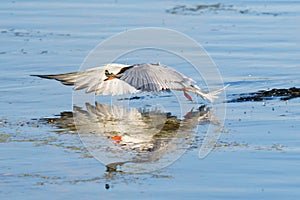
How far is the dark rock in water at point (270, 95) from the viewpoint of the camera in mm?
11555

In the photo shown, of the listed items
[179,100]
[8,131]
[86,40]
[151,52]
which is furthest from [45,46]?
[8,131]

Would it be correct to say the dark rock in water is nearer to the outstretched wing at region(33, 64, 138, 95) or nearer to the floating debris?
the outstretched wing at region(33, 64, 138, 95)

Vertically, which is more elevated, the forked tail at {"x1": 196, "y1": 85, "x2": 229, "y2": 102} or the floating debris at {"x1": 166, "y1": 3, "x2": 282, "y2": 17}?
the floating debris at {"x1": 166, "y1": 3, "x2": 282, "y2": 17}

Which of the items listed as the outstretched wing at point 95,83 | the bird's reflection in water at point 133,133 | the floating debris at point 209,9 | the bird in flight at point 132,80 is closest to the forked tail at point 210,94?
the bird in flight at point 132,80

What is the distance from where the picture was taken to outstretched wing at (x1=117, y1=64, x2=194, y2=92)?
10078 millimetres

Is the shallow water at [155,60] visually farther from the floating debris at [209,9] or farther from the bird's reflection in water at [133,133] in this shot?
the bird's reflection in water at [133,133]

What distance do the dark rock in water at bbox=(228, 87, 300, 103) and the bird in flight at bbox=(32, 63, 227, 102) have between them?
362 millimetres

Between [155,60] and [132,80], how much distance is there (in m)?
4.20

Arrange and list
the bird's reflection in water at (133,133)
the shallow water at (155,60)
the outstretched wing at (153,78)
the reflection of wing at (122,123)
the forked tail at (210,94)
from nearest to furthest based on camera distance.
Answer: the shallow water at (155,60) → the bird's reflection in water at (133,133) → the reflection of wing at (122,123) → the outstretched wing at (153,78) → the forked tail at (210,94)

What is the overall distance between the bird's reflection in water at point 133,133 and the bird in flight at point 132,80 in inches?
10.7

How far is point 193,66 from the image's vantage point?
45.4 ft

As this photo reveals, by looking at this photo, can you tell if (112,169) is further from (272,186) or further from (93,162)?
(272,186)

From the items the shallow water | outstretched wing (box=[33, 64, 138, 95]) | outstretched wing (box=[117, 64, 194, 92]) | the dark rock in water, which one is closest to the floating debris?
the shallow water

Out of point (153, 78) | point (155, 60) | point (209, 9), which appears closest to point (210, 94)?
point (153, 78)
